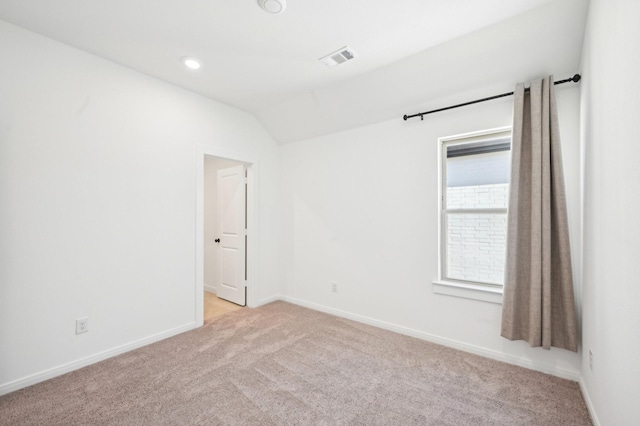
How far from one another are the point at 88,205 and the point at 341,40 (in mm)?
2622

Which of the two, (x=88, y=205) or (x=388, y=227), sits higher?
(x=88, y=205)

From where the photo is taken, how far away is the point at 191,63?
270 cm

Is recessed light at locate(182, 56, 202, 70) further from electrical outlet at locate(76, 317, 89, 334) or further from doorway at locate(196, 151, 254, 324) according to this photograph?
electrical outlet at locate(76, 317, 89, 334)

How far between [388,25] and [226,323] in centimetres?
347

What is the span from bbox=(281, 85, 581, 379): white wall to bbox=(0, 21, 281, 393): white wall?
148 centimetres

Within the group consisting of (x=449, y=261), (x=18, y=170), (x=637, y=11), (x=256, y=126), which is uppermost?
(x=256, y=126)

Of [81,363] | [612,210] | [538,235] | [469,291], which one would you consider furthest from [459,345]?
[81,363]

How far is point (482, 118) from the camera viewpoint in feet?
8.76

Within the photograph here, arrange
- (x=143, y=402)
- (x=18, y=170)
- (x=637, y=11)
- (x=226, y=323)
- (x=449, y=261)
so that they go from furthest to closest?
1. (x=226, y=323)
2. (x=449, y=261)
3. (x=18, y=170)
4. (x=143, y=402)
5. (x=637, y=11)

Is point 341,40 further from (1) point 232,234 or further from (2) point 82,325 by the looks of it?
(2) point 82,325

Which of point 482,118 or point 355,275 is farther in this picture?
point 355,275

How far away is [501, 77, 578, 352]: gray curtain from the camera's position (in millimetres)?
2172

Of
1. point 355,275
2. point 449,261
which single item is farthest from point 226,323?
point 449,261

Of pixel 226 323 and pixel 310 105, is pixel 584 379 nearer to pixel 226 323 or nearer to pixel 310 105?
pixel 226 323
